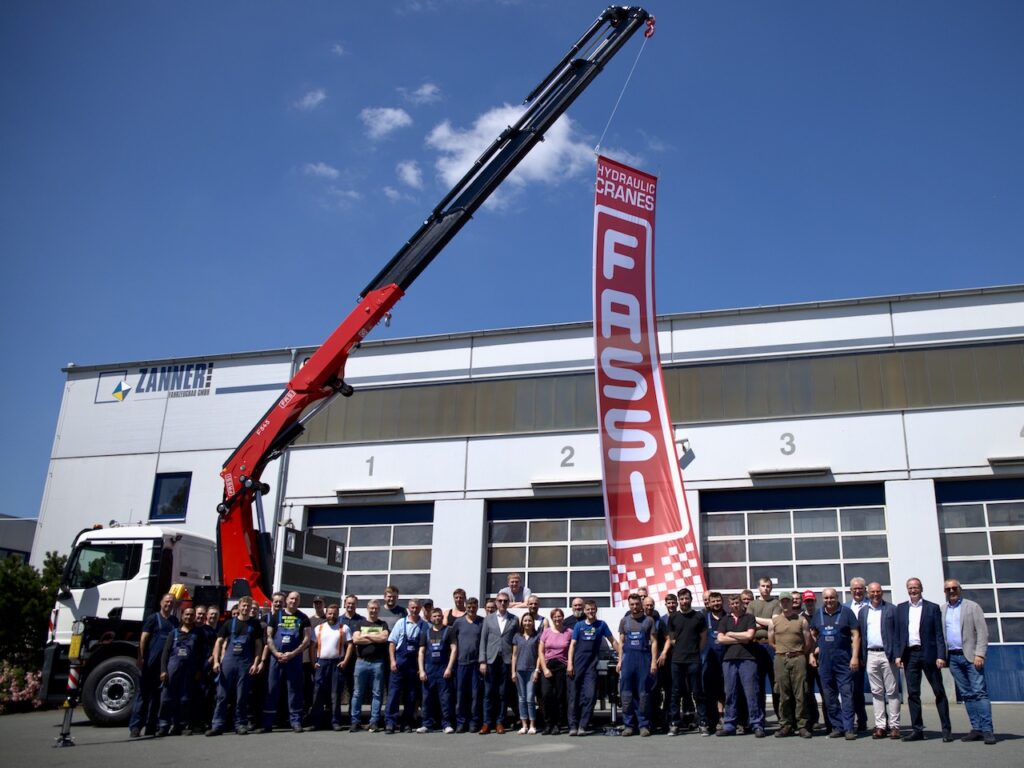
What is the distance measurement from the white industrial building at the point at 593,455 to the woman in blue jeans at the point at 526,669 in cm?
534

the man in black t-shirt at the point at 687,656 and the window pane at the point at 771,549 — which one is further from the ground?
the window pane at the point at 771,549

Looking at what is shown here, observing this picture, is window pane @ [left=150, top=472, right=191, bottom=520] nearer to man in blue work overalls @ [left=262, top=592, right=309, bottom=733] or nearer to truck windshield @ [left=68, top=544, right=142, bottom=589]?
truck windshield @ [left=68, top=544, right=142, bottom=589]

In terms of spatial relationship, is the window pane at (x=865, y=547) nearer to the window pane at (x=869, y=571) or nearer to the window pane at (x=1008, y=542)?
the window pane at (x=869, y=571)

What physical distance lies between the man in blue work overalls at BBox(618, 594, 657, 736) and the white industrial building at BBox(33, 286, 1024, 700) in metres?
6.65

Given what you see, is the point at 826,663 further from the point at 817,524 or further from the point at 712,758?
the point at 817,524

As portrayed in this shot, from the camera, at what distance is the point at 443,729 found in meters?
11.9

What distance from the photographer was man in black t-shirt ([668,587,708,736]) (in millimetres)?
11008

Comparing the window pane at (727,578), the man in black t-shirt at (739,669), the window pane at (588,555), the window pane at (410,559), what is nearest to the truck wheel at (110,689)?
the man in black t-shirt at (739,669)

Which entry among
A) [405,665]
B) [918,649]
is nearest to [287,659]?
[405,665]

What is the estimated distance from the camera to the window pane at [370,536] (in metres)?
23.2

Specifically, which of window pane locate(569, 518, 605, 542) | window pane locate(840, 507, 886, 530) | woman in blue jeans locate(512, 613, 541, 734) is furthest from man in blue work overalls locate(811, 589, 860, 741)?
window pane locate(569, 518, 605, 542)

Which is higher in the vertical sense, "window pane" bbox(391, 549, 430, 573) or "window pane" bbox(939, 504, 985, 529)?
"window pane" bbox(939, 504, 985, 529)

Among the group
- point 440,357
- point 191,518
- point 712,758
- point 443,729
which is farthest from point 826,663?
point 191,518

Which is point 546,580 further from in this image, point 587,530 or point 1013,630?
point 1013,630
